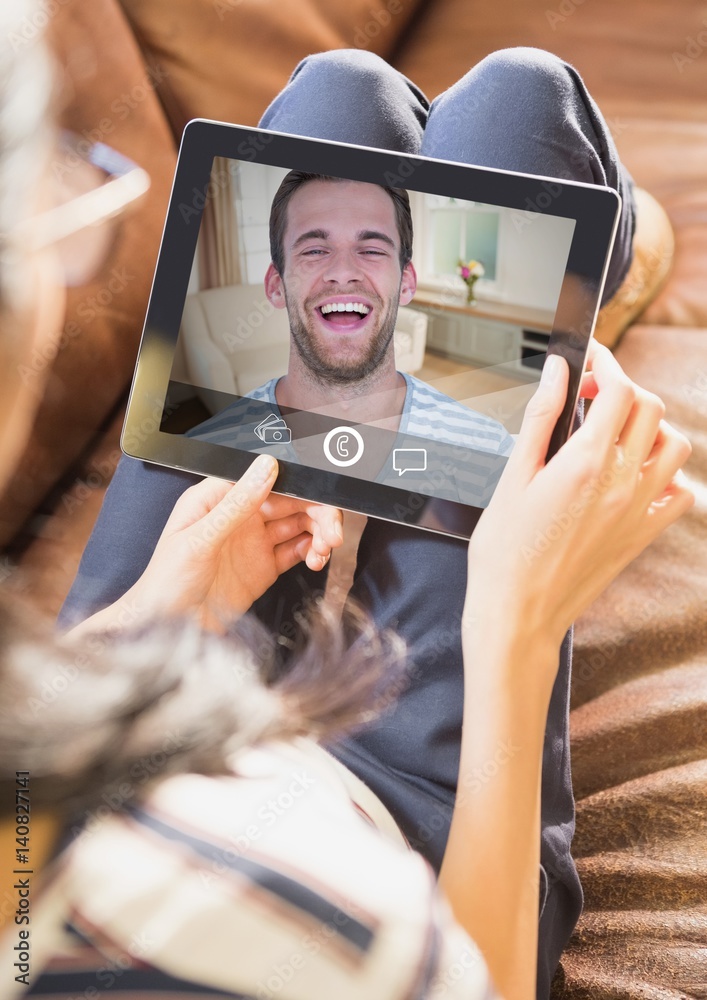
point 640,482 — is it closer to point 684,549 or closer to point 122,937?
point 684,549

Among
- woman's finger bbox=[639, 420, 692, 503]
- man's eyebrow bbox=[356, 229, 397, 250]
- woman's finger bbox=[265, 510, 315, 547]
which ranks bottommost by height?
woman's finger bbox=[265, 510, 315, 547]

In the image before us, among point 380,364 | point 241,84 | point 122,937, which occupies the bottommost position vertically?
point 122,937

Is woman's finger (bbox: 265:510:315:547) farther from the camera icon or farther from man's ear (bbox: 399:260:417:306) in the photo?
man's ear (bbox: 399:260:417:306)

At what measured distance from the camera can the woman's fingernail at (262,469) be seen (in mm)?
549

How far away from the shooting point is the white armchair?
55 cm

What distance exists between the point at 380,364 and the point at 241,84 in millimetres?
472

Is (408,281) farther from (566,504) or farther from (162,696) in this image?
(162,696)

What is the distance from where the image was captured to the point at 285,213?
0.54 metres

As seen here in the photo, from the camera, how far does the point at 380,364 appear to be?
0.54 m

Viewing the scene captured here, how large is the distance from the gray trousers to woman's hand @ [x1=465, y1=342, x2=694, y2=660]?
6 cm

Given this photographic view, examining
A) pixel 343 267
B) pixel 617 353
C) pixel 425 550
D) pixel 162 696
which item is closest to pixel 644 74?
pixel 617 353

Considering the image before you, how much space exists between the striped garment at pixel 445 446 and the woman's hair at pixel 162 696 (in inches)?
5.3

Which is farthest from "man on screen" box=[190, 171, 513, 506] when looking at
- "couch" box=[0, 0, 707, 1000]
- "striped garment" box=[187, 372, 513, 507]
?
"couch" box=[0, 0, 707, 1000]

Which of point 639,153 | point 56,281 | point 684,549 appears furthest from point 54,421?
point 639,153
